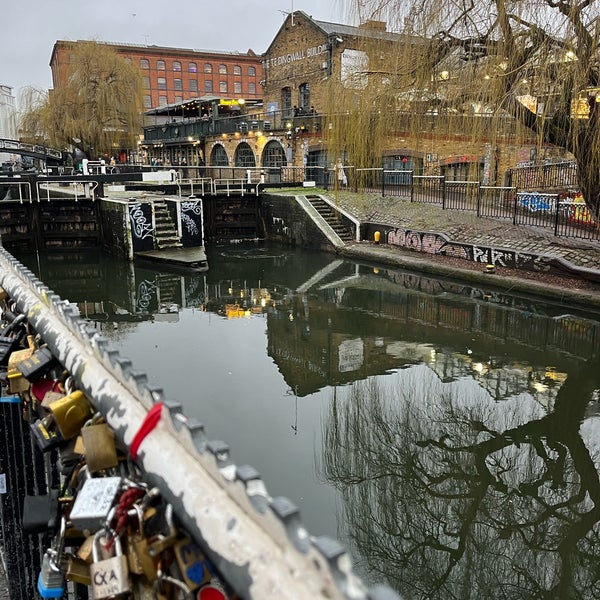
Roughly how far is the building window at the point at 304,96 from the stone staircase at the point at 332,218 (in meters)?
9.98

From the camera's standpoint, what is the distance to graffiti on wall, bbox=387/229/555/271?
607 inches

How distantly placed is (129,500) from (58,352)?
815 millimetres

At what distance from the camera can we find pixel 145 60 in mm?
70812

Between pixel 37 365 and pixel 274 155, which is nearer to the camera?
pixel 37 365

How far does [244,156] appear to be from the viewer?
119ft

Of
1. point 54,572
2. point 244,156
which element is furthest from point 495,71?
point 244,156

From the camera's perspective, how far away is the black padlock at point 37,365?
218cm

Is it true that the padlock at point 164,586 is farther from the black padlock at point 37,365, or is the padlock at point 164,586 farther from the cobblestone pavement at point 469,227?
the cobblestone pavement at point 469,227

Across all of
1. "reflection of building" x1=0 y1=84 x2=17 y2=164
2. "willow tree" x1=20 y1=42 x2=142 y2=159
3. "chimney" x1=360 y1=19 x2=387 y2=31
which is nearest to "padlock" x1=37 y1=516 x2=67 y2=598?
"chimney" x1=360 y1=19 x2=387 y2=31

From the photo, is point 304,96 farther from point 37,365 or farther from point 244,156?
point 37,365

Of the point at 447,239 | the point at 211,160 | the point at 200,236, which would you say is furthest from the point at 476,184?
the point at 211,160

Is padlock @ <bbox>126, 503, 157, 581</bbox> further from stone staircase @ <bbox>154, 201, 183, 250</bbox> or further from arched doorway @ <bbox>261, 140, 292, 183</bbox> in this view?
arched doorway @ <bbox>261, 140, 292, 183</bbox>

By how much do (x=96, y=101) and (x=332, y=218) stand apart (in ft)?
58.9

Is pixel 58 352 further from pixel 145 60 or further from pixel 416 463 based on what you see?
pixel 145 60
